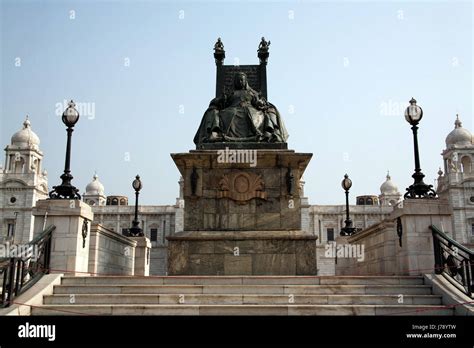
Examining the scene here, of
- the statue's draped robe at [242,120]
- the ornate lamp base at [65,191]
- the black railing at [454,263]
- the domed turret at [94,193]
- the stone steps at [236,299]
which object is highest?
the domed turret at [94,193]

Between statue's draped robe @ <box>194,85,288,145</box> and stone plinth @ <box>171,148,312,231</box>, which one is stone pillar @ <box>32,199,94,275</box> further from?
statue's draped robe @ <box>194,85,288,145</box>

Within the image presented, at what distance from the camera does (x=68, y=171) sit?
12.7 m

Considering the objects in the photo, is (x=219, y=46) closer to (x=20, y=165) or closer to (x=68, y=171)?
(x=68, y=171)

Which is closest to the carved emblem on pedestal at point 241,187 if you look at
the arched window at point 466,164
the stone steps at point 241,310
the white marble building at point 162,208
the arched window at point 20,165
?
the stone steps at point 241,310

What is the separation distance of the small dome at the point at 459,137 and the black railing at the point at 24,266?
77.5m

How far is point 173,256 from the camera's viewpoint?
1293 centimetres

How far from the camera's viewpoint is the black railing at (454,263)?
31.5ft

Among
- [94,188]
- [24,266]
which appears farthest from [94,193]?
[24,266]

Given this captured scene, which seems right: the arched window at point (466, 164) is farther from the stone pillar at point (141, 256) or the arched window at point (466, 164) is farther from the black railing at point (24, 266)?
the black railing at point (24, 266)

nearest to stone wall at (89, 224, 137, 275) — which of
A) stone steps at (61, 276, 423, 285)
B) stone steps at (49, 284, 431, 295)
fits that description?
stone steps at (61, 276, 423, 285)

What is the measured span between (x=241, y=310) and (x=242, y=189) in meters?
5.29

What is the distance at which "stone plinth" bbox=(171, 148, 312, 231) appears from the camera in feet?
44.6
